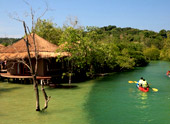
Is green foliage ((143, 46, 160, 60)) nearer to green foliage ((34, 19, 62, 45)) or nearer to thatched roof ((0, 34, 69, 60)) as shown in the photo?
green foliage ((34, 19, 62, 45))

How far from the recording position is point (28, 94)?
18812 mm

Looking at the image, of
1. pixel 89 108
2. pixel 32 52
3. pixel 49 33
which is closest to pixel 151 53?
pixel 49 33

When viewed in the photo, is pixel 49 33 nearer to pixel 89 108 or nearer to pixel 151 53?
pixel 89 108

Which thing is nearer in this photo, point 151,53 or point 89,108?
point 89,108

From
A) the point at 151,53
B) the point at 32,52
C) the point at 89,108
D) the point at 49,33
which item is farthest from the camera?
the point at 151,53

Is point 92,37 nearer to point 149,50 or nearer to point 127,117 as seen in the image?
point 127,117

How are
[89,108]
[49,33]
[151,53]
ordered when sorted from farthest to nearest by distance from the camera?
[151,53] → [49,33] → [89,108]

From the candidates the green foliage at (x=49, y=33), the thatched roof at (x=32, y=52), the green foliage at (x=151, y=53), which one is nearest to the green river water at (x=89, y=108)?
the thatched roof at (x=32, y=52)

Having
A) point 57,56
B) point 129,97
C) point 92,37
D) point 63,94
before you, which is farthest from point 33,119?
point 92,37

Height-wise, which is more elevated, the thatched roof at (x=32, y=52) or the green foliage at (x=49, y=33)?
the green foliage at (x=49, y=33)

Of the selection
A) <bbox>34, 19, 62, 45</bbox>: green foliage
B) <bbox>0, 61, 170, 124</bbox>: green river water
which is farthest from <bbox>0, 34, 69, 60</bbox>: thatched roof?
<bbox>34, 19, 62, 45</bbox>: green foliage

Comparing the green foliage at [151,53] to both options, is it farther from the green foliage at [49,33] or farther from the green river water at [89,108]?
the green river water at [89,108]

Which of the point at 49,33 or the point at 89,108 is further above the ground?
the point at 49,33

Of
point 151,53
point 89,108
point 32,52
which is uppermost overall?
point 32,52
